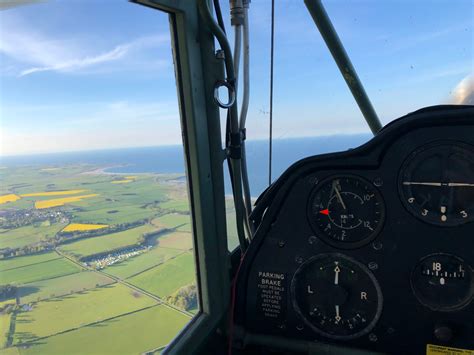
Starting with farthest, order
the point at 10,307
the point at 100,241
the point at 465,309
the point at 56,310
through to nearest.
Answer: the point at 465,309
the point at 100,241
the point at 56,310
the point at 10,307

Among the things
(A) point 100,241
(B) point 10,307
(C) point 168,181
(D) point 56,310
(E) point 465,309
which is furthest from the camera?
(C) point 168,181

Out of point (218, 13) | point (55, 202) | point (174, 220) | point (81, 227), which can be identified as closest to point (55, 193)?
point (55, 202)

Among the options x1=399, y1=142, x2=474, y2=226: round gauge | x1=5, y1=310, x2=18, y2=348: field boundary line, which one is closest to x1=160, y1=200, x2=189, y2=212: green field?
x1=5, y1=310, x2=18, y2=348: field boundary line

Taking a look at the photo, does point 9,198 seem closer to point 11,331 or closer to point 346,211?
point 11,331

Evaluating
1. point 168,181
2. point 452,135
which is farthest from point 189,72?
point 452,135

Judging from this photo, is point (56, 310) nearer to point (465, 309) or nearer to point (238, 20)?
point (238, 20)

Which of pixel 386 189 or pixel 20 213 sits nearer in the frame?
pixel 20 213

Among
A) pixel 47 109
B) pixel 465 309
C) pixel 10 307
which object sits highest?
pixel 47 109

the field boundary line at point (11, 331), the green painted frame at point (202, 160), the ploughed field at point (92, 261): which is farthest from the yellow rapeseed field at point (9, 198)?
the green painted frame at point (202, 160)
